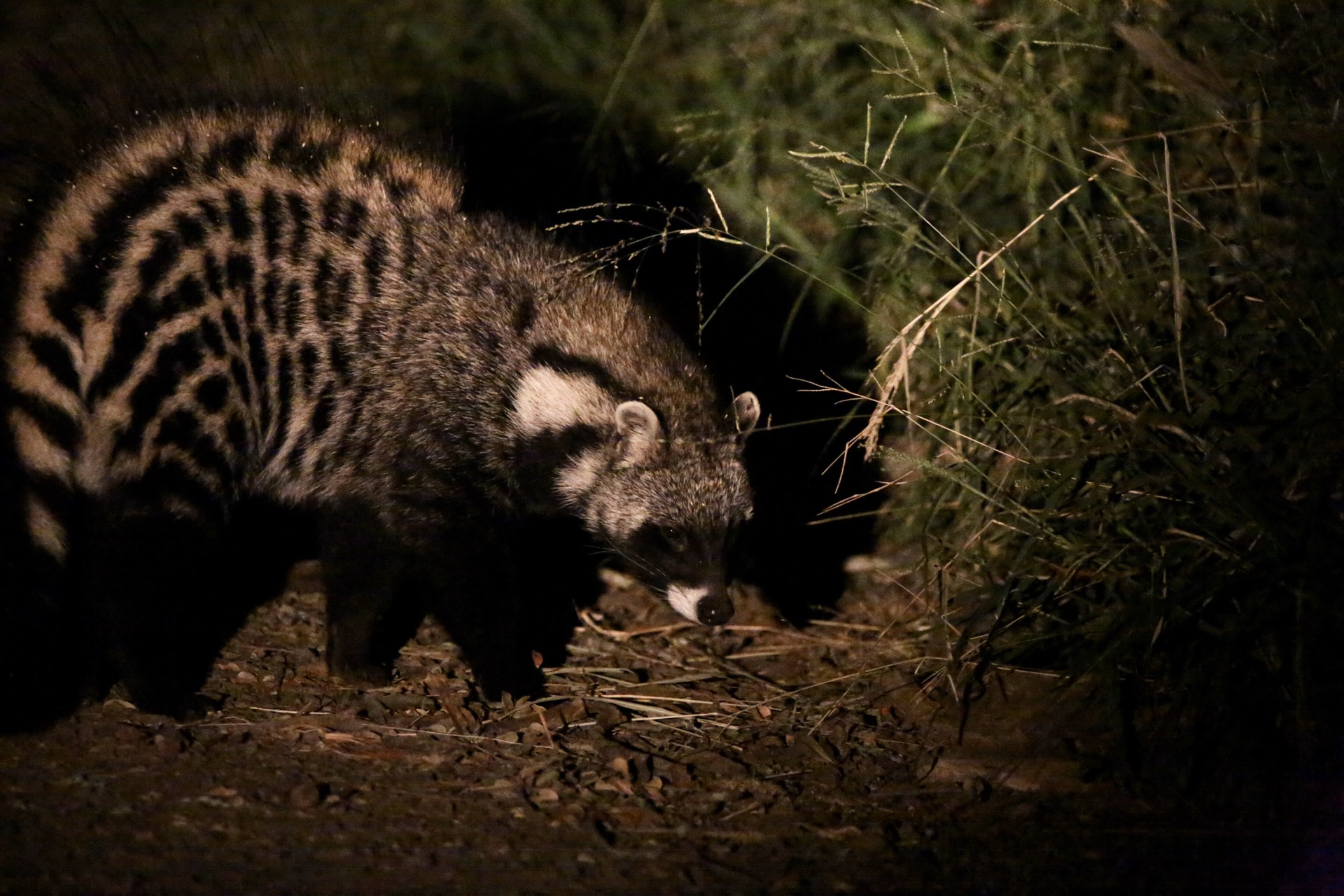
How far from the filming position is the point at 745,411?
561cm

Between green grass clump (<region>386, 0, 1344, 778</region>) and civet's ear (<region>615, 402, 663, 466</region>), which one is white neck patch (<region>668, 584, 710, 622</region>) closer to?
civet's ear (<region>615, 402, 663, 466</region>)

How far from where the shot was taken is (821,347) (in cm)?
702

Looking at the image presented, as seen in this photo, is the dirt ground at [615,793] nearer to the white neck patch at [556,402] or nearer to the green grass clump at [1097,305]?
the green grass clump at [1097,305]

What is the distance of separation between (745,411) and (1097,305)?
1.48m

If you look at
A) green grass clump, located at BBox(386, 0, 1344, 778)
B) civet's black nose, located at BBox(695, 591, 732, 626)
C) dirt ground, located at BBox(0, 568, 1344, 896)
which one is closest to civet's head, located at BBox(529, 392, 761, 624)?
civet's black nose, located at BBox(695, 591, 732, 626)

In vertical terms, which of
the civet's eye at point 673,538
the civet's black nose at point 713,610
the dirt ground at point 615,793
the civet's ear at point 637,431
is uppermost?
the civet's ear at point 637,431

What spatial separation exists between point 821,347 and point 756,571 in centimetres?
123

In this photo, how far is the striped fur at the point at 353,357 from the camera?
511 cm

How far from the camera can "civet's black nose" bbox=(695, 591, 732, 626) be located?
5.43 m

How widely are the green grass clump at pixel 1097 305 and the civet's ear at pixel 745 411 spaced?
0.50 meters

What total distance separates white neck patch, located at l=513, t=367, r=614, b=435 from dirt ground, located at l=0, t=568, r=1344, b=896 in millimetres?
1022

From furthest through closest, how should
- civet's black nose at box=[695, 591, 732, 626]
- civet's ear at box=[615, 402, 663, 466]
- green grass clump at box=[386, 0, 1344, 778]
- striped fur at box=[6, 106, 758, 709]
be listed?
civet's black nose at box=[695, 591, 732, 626]
civet's ear at box=[615, 402, 663, 466]
striped fur at box=[6, 106, 758, 709]
green grass clump at box=[386, 0, 1344, 778]

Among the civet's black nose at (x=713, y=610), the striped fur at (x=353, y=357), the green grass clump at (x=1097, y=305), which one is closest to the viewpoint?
the green grass clump at (x=1097, y=305)

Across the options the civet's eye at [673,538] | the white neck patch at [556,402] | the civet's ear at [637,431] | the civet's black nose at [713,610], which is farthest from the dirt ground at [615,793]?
the white neck patch at [556,402]
